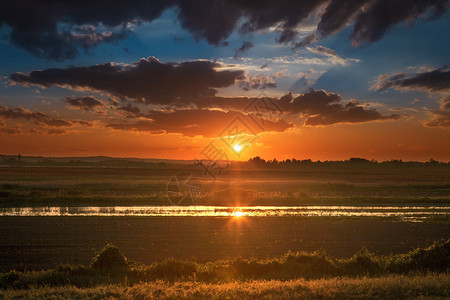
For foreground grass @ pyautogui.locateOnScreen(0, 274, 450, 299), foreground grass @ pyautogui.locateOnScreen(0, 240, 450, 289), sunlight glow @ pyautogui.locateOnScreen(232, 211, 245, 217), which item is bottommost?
sunlight glow @ pyautogui.locateOnScreen(232, 211, 245, 217)

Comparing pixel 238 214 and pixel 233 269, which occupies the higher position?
pixel 233 269

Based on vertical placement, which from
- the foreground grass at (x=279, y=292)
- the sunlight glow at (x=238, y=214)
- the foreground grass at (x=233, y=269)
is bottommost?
the sunlight glow at (x=238, y=214)

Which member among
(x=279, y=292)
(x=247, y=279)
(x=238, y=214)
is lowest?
(x=238, y=214)

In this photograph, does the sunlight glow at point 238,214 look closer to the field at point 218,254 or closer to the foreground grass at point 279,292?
the field at point 218,254

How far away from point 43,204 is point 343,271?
33.9m

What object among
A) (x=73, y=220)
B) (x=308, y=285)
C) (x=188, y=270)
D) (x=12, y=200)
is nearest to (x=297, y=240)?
(x=188, y=270)

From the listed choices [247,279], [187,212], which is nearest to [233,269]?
[247,279]

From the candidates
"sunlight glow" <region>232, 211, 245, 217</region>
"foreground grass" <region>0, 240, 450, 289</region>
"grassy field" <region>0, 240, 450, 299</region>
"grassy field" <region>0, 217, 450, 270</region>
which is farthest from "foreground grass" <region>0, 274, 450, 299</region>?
"sunlight glow" <region>232, 211, 245, 217</region>

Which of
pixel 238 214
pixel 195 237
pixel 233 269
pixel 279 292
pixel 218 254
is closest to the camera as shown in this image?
pixel 279 292

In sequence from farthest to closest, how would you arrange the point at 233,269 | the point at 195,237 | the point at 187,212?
the point at 187,212 < the point at 195,237 < the point at 233,269

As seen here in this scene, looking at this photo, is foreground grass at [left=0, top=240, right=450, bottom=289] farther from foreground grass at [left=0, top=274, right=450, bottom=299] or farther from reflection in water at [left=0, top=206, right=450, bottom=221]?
reflection in water at [left=0, top=206, right=450, bottom=221]

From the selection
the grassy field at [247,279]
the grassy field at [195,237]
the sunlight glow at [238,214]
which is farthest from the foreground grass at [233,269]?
the sunlight glow at [238,214]

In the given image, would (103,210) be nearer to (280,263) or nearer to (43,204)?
(43,204)

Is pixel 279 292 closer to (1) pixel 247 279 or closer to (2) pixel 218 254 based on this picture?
(1) pixel 247 279
